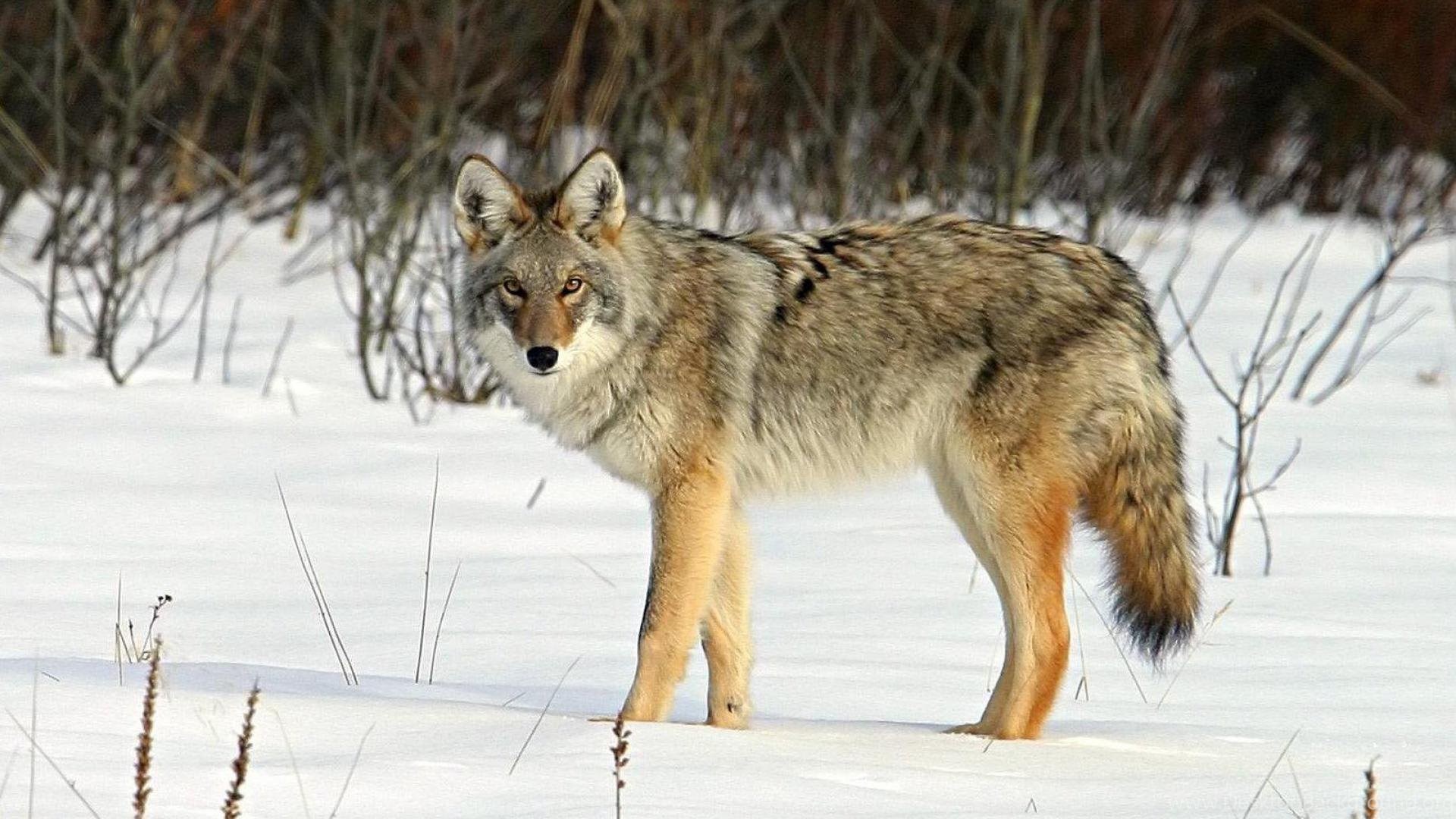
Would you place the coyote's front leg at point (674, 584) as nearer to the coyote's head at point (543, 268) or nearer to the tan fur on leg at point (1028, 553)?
the coyote's head at point (543, 268)

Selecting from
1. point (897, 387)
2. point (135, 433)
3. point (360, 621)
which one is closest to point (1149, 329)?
point (897, 387)

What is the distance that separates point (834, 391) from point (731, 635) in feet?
1.97

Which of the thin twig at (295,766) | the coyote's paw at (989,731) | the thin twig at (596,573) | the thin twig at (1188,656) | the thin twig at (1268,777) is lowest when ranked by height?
the thin twig at (596,573)

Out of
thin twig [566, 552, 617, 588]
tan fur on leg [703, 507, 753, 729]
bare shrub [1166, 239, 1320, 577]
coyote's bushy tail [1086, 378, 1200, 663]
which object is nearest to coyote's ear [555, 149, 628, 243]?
tan fur on leg [703, 507, 753, 729]

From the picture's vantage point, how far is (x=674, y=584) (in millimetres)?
4215

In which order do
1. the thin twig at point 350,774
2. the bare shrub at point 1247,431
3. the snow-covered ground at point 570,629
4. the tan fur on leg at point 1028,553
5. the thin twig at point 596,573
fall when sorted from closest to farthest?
1. the thin twig at point 350,774
2. the snow-covered ground at point 570,629
3. the tan fur on leg at point 1028,553
4. the thin twig at point 596,573
5. the bare shrub at point 1247,431

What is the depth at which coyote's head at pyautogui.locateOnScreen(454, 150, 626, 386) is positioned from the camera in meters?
4.29

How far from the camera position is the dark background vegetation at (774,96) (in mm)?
9930

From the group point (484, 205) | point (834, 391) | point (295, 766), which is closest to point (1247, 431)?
point (834, 391)

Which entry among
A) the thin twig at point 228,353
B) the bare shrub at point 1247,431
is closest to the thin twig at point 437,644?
the bare shrub at point 1247,431

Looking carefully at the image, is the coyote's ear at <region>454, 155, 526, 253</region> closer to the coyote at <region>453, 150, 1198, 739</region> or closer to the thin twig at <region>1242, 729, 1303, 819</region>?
the coyote at <region>453, 150, 1198, 739</region>

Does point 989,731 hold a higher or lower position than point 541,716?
lower

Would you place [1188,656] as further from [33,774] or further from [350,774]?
[33,774]

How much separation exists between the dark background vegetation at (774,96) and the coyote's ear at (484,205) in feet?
10.9
